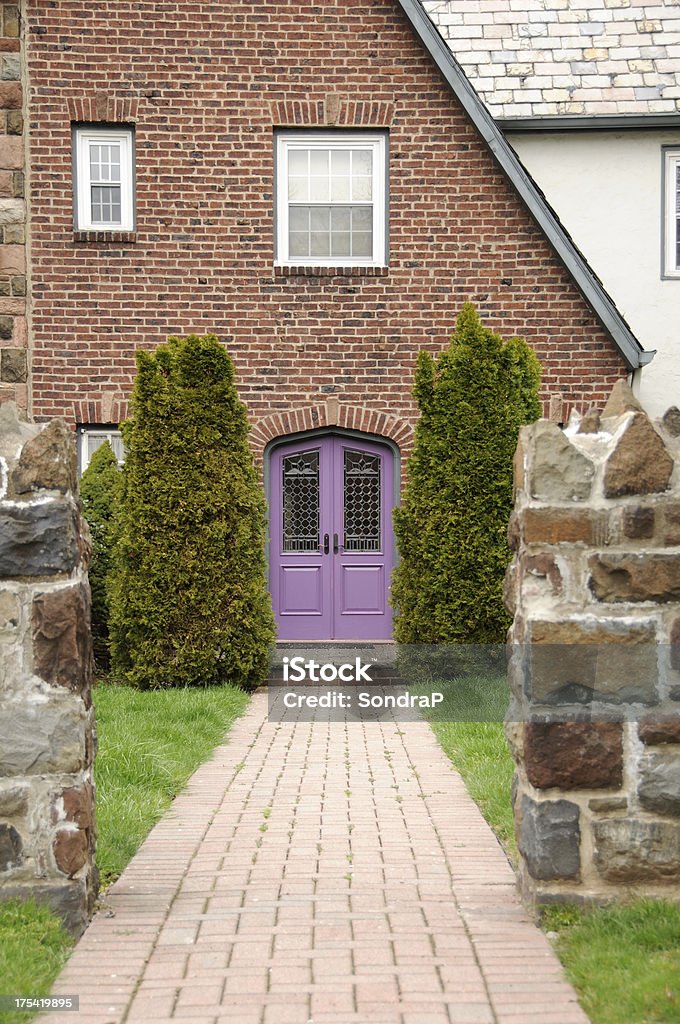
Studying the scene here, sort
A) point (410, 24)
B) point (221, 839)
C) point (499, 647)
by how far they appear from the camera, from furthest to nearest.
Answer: point (410, 24), point (499, 647), point (221, 839)

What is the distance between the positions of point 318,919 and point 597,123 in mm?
11403

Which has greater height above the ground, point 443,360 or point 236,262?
point 236,262

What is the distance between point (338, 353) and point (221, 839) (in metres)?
7.76

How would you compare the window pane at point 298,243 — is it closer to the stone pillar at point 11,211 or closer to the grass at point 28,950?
the stone pillar at point 11,211

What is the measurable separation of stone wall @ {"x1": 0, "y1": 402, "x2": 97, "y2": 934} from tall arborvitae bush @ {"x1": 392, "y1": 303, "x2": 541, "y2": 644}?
19.7 ft

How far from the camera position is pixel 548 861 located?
4266 mm

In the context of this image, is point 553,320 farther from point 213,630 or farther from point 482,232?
point 213,630

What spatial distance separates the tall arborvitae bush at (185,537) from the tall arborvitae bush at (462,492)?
151cm

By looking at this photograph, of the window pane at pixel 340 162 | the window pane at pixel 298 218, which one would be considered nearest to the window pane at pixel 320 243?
the window pane at pixel 298 218

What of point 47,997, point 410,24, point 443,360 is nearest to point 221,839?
point 47,997

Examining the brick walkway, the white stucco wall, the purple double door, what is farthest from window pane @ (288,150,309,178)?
the brick walkway

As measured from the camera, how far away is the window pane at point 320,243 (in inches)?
496

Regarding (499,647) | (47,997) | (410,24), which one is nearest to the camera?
(47,997)

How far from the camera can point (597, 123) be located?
13.4m
